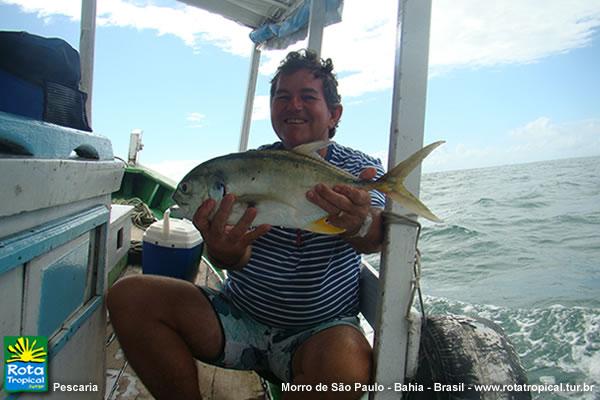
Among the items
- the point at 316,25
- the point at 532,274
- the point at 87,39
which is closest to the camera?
the point at 316,25

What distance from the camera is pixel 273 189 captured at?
1581 mm

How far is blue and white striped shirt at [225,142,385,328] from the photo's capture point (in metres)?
1.91

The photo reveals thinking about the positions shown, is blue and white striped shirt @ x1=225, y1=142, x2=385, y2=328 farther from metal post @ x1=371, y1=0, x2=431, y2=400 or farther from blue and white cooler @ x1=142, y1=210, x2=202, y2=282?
blue and white cooler @ x1=142, y1=210, x2=202, y2=282

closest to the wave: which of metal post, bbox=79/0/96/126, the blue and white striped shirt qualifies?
the blue and white striped shirt

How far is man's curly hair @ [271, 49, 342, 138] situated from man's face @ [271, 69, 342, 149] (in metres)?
0.03

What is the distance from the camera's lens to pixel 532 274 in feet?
24.1

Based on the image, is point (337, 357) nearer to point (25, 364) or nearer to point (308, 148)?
point (308, 148)

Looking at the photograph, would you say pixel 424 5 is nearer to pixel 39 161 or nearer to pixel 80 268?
pixel 39 161

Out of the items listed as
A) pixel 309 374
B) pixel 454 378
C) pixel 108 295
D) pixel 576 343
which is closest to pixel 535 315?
pixel 576 343

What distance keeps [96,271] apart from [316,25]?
8.22ft

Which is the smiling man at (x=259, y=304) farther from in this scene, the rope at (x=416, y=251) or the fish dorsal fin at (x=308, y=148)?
the fish dorsal fin at (x=308, y=148)

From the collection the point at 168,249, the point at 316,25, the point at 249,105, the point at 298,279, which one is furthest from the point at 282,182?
the point at 249,105

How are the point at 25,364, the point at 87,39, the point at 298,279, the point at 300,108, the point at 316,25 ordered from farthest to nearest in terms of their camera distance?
1. the point at 87,39
2. the point at 316,25
3. the point at 300,108
4. the point at 298,279
5. the point at 25,364


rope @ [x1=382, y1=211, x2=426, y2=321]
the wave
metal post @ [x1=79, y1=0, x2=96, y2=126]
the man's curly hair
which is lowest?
the wave
